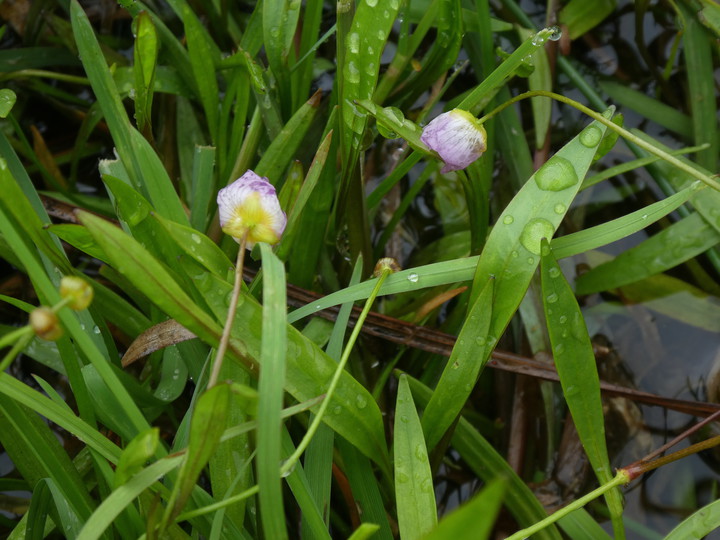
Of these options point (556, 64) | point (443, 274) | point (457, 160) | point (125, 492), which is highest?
point (556, 64)

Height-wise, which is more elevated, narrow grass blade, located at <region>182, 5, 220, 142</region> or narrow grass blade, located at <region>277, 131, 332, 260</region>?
narrow grass blade, located at <region>182, 5, 220, 142</region>

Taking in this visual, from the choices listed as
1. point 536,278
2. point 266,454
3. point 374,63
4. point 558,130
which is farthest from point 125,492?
point 558,130

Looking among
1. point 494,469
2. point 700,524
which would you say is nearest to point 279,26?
point 494,469

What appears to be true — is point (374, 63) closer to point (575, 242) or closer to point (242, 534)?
point (575, 242)

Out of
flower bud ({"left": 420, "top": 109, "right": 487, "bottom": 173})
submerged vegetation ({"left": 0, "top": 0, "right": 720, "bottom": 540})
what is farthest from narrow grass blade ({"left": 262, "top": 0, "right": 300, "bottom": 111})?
flower bud ({"left": 420, "top": 109, "right": 487, "bottom": 173})

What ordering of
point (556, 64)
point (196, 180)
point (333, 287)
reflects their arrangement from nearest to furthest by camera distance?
point (196, 180)
point (333, 287)
point (556, 64)

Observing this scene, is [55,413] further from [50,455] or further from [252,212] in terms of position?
[252,212]

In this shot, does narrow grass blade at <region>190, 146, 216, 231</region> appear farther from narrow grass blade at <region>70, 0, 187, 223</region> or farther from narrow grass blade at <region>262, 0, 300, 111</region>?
narrow grass blade at <region>262, 0, 300, 111</region>
